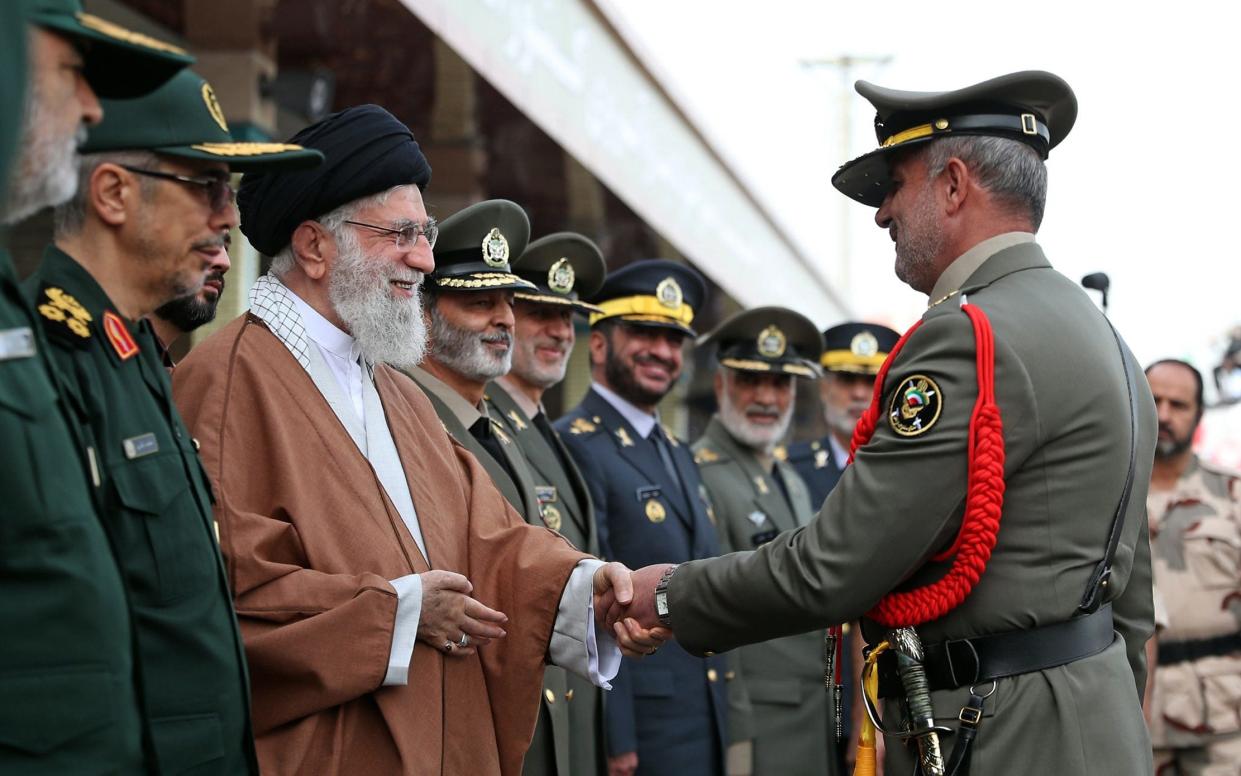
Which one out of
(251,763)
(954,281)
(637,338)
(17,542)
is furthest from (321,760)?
(637,338)

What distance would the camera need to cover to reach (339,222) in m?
3.34

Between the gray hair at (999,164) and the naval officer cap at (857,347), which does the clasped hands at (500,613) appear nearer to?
the gray hair at (999,164)

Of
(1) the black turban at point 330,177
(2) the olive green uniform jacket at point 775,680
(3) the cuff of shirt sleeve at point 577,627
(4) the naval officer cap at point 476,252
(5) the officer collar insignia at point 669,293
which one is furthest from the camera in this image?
(5) the officer collar insignia at point 669,293

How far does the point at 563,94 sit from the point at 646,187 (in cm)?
239

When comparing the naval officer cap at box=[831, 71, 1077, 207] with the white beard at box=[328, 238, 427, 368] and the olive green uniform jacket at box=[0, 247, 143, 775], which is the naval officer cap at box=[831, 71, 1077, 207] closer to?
the white beard at box=[328, 238, 427, 368]

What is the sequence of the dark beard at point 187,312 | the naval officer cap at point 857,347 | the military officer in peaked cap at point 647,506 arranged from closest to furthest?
1. the dark beard at point 187,312
2. the military officer in peaked cap at point 647,506
3. the naval officer cap at point 857,347

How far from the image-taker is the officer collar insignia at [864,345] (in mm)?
8055

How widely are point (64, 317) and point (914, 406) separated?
69.6 inches

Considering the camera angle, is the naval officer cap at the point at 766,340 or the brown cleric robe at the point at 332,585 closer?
the brown cleric robe at the point at 332,585

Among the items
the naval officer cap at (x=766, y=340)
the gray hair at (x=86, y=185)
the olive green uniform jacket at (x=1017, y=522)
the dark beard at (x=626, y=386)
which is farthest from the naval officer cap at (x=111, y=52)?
the naval officer cap at (x=766, y=340)

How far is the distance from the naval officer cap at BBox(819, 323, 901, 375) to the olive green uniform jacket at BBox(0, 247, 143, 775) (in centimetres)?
620

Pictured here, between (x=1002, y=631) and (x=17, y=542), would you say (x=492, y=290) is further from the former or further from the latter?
(x=17, y=542)

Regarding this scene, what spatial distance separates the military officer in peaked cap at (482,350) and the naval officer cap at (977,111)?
1448 millimetres

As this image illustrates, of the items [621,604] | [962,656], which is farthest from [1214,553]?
[621,604]
